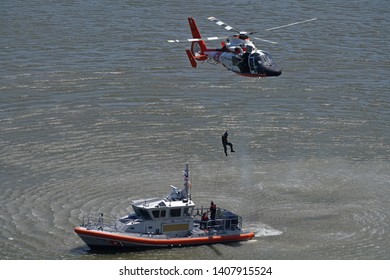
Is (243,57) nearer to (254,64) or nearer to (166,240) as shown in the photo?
(254,64)

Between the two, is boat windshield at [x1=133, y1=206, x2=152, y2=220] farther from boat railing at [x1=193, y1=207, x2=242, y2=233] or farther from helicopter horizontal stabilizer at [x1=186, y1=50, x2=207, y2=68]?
helicopter horizontal stabilizer at [x1=186, y1=50, x2=207, y2=68]

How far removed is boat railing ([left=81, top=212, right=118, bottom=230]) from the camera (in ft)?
151

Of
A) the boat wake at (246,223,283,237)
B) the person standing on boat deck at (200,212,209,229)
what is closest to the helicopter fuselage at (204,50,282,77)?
the boat wake at (246,223,283,237)

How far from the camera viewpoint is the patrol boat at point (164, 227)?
45.9 metres

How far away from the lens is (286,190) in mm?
52562

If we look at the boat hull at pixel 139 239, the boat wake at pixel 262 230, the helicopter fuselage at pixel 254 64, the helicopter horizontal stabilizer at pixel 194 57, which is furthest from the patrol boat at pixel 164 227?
the helicopter horizontal stabilizer at pixel 194 57

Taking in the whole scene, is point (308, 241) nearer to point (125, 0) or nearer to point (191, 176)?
point (191, 176)

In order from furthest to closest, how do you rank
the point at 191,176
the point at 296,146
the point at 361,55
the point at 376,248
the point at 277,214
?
the point at 361,55 → the point at 296,146 → the point at 191,176 → the point at 277,214 → the point at 376,248

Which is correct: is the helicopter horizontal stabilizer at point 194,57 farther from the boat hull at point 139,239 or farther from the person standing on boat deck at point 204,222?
the boat hull at point 139,239

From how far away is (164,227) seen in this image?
46.9m

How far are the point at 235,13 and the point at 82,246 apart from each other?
40.0 m

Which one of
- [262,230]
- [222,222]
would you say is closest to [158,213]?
[222,222]

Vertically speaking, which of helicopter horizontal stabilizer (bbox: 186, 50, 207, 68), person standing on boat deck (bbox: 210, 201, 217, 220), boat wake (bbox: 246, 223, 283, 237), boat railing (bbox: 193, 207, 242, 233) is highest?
helicopter horizontal stabilizer (bbox: 186, 50, 207, 68)

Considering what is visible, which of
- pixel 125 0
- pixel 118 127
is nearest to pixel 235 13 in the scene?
pixel 125 0
